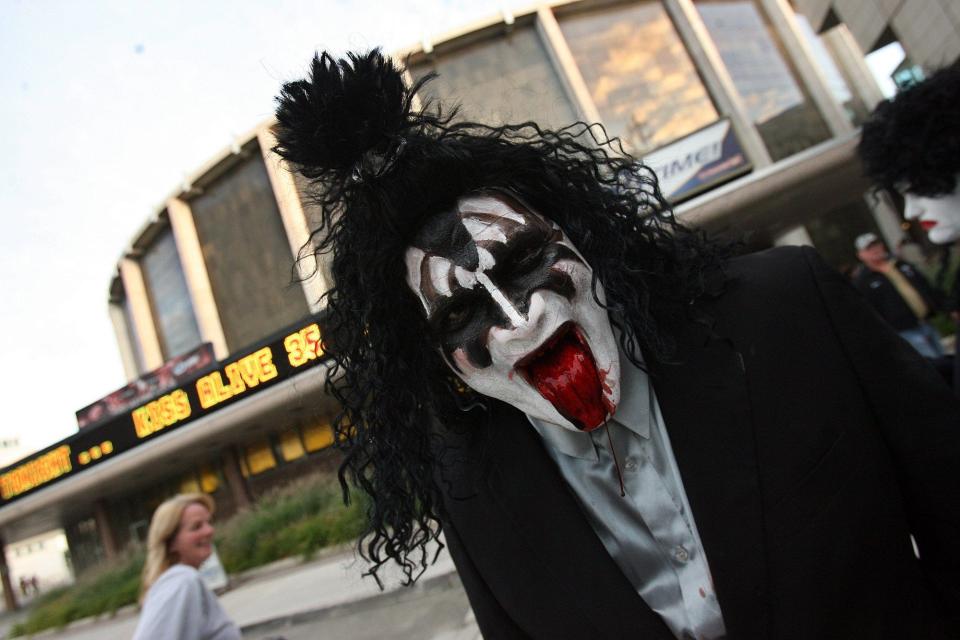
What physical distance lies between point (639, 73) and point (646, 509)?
15906mm

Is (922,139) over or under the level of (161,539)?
over

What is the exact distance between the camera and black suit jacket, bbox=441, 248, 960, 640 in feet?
3.61

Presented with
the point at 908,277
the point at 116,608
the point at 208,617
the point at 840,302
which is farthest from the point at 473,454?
the point at 116,608

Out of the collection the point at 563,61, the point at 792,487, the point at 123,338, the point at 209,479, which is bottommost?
the point at 792,487

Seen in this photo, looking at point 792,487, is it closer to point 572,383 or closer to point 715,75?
point 572,383

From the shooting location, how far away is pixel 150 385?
16.8 m

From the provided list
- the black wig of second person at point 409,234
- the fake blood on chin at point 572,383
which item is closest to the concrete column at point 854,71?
the black wig of second person at point 409,234

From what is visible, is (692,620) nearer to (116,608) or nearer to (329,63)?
(329,63)

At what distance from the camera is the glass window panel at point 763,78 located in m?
14.1

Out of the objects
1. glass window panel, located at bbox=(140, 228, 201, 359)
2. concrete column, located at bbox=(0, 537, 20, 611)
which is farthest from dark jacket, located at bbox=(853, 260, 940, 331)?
concrete column, located at bbox=(0, 537, 20, 611)

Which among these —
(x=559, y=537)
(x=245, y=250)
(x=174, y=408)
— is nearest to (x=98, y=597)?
(x=174, y=408)

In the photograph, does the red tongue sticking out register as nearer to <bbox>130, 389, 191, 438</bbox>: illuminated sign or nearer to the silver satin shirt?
the silver satin shirt

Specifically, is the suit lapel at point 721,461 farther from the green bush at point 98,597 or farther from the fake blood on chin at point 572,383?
the green bush at point 98,597

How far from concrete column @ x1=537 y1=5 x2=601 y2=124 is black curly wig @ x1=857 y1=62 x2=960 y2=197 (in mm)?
12011
